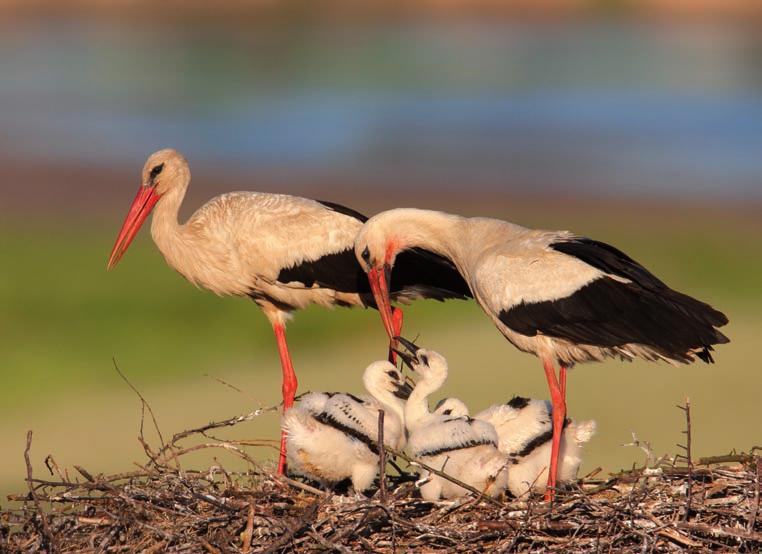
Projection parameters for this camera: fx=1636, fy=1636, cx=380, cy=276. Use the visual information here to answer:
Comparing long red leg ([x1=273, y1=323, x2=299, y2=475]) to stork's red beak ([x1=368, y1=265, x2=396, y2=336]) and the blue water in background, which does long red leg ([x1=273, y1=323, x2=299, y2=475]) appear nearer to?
stork's red beak ([x1=368, y1=265, x2=396, y2=336])

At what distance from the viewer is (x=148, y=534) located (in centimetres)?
934

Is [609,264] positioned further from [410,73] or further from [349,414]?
[410,73]

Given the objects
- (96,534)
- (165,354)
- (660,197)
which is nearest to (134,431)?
(165,354)

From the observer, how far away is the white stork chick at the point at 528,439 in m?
10.0

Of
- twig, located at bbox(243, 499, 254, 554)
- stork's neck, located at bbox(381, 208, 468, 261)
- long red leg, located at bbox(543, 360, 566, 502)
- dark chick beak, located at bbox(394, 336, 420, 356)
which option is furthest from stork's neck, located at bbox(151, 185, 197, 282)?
twig, located at bbox(243, 499, 254, 554)

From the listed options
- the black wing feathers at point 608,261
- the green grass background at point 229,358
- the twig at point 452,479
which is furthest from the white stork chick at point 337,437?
the green grass background at point 229,358

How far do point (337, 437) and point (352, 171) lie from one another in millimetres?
37757

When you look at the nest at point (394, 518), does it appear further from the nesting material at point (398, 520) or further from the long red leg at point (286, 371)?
the long red leg at point (286, 371)

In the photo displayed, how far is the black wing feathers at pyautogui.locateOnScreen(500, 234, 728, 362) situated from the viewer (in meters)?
9.62

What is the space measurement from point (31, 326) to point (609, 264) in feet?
62.1

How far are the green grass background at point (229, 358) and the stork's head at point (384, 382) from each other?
25.7 feet

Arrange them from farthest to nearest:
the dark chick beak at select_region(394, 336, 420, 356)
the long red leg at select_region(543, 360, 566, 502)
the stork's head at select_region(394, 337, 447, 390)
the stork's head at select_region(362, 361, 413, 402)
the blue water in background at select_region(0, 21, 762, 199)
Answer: the blue water in background at select_region(0, 21, 762, 199) → the dark chick beak at select_region(394, 336, 420, 356) → the stork's head at select_region(362, 361, 413, 402) → the stork's head at select_region(394, 337, 447, 390) → the long red leg at select_region(543, 360, 566, 502)

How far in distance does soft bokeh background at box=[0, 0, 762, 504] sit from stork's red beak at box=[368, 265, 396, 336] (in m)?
1.28

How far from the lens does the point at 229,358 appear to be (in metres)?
26.4
